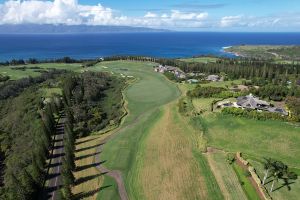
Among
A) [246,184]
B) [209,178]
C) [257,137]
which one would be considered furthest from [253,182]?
[257,137]

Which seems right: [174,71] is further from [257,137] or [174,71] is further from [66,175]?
[66,175]

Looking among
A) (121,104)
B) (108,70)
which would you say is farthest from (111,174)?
(108,70)

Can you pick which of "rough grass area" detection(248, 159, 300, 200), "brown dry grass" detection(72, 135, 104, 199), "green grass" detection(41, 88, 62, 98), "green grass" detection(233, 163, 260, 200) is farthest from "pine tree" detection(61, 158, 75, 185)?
"green grass" detection(41, 88, 62, 98)

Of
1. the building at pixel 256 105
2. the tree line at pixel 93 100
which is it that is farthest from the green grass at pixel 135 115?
the building at pixel 256 105

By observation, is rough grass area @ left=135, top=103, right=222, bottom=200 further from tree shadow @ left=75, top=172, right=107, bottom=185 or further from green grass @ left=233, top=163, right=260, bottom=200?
tree shadow @ left=75, top=172, right=107, bottom=185

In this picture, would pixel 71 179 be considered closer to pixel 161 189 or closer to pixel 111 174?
pixel 111 174

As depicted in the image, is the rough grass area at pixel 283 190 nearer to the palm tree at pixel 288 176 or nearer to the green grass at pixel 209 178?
the palm tree at pixel 288 176
